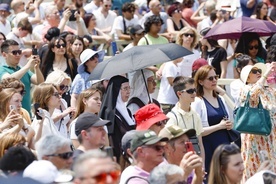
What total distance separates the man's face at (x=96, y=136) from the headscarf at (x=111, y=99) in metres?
1.78

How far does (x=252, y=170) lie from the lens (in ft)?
37.3

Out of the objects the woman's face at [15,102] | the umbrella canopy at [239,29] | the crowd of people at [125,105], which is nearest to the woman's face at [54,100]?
the crowd of people at [125,105]

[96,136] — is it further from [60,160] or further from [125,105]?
[125,105]

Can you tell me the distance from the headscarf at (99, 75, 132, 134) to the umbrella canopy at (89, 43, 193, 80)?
0.36 ft

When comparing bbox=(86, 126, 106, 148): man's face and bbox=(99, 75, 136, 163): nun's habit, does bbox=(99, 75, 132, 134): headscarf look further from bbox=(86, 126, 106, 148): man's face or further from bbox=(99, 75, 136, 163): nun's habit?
bbox=(86, 126, 106, 148): man's face

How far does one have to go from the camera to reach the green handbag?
11.2m

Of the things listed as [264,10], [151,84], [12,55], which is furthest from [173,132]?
[264,10]

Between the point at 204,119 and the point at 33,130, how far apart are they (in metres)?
2.32

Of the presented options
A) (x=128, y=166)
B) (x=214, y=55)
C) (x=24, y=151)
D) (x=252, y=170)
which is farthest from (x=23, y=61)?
(x=24, y=151)

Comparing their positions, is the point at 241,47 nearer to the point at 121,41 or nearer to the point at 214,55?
the point at 214,55

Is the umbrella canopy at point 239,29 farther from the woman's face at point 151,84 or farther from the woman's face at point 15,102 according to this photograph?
the woman's face at point 15,102

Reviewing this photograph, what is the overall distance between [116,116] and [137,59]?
1037 millimetres

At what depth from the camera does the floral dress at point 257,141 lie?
37.2ft

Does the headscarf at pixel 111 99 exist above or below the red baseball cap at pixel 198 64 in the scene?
above
